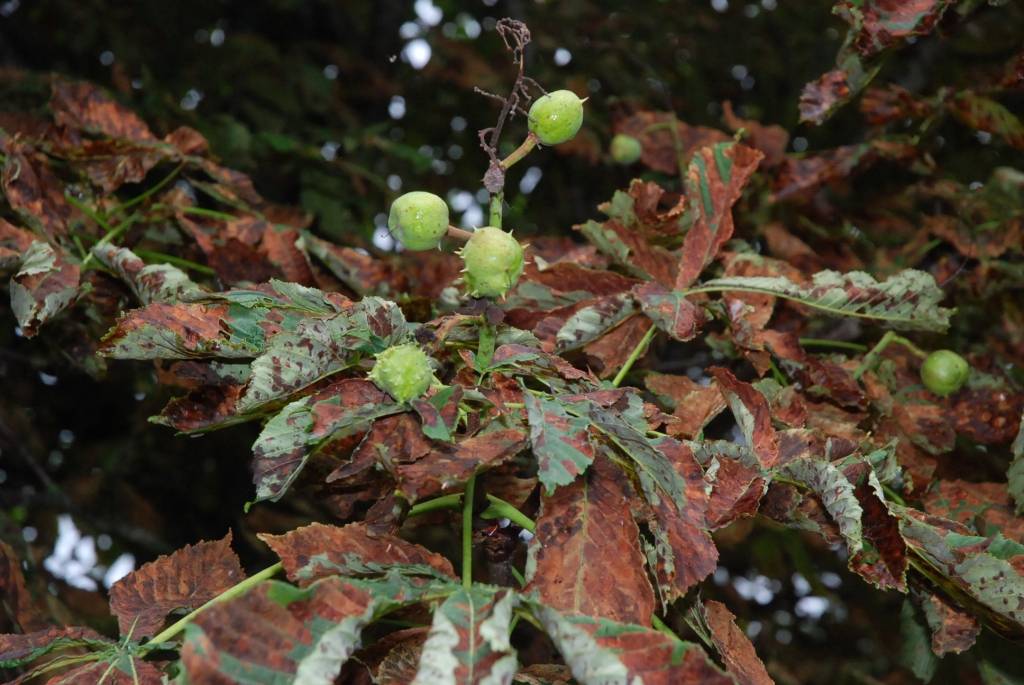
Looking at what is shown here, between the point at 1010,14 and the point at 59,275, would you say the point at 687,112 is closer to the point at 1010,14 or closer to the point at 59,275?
the point at 1010,14

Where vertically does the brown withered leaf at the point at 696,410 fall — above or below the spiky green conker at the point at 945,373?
above

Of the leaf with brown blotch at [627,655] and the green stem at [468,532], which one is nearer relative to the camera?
the leaf with brown blotch at [627,655]

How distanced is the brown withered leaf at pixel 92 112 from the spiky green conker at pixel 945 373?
1.45m

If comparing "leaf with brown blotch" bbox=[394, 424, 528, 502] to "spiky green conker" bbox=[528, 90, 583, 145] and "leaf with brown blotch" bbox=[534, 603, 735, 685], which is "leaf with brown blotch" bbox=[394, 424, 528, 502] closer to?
"leaf with brown blotch" bbox=[534, 603, 735, 685]

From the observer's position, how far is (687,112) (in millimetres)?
2908

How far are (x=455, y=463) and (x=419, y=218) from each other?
28 cm

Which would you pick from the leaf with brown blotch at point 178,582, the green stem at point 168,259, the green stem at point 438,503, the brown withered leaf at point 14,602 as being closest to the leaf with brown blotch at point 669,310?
the green stem at point 438,503

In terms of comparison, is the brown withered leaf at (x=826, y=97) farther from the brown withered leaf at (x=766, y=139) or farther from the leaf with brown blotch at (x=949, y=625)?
the leaf with brown blotch at (x=949, y=625)

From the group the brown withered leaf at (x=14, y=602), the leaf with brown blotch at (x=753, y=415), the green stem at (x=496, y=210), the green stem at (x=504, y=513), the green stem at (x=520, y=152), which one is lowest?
the brown withered leaf at (x=14, y=602)

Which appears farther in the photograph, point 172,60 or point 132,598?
point 172,60

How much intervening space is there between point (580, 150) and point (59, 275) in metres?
1.60

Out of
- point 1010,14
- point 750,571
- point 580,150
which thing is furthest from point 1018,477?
point 750,571

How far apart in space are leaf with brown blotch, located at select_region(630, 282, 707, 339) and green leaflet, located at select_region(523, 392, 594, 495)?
1.25 feet

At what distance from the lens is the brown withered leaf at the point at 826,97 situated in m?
1.61
